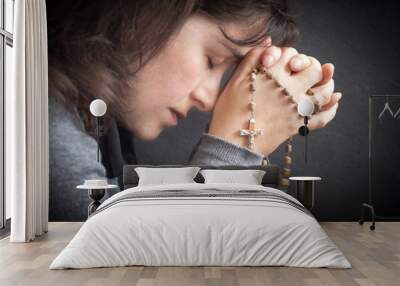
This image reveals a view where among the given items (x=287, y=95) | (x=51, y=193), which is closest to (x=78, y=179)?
(x=51, y=193)

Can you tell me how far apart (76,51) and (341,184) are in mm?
3810

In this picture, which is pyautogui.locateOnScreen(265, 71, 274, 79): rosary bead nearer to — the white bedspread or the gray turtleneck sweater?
the gray turtleneck sweater

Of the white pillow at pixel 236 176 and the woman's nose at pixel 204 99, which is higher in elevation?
the woman's nose at pixel 204 99

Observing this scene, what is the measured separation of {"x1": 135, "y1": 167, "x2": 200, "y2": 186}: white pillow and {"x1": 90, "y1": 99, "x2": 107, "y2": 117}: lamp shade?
0.82 metres

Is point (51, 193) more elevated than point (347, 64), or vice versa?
point (347, 64)

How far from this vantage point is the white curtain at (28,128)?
635cm

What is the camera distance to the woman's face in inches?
314

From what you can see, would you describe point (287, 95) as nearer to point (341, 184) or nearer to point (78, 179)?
point (341, 184)

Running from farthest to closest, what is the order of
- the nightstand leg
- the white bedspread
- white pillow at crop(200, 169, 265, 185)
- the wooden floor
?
the nightstand leg
white pillow at crop(200, 169, 265, 185)
the white bedspread
the wooden floor

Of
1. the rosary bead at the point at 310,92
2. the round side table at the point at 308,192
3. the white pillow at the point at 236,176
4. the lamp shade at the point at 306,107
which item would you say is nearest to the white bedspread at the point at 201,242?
the white pillow at the point at 236,176

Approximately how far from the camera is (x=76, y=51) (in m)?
8.03

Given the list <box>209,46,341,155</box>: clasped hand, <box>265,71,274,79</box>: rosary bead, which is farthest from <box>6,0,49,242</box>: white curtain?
<box>265,71,274,79</box>: rosary bead

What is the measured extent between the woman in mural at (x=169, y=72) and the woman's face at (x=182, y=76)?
0.04ft

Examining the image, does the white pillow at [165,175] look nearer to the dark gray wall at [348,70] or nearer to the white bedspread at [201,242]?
the dark gray wall at [348,70]
